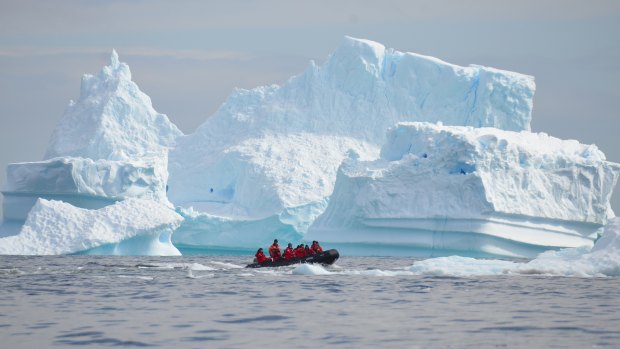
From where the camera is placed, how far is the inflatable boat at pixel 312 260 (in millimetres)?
23938

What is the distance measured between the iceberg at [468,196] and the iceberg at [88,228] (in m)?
6.88

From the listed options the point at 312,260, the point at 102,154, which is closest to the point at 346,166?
the point at 102,154

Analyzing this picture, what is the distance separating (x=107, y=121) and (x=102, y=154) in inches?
54.5

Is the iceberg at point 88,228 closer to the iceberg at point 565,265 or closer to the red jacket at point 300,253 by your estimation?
the red jacket at point 300,253

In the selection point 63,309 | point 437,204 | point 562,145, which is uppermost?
point 562,145

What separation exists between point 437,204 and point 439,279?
14.9 metres

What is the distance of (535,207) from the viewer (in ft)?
113

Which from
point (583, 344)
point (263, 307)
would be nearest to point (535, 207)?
point (263, 307)

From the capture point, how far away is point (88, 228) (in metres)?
30.0

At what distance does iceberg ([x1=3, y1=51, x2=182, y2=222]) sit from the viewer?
3391 centimetres

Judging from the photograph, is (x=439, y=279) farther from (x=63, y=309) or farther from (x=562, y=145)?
(x=562, y=145)

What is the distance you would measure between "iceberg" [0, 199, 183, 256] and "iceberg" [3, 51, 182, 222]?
2.83 meters

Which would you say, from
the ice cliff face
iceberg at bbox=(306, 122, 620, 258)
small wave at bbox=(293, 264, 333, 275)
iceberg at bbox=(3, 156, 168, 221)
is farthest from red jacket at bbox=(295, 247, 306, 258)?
the ice cliff face

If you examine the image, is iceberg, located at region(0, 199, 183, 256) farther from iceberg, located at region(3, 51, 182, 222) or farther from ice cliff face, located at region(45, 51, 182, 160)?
ice cliff face, located at region(45, 51, 182, 160)
